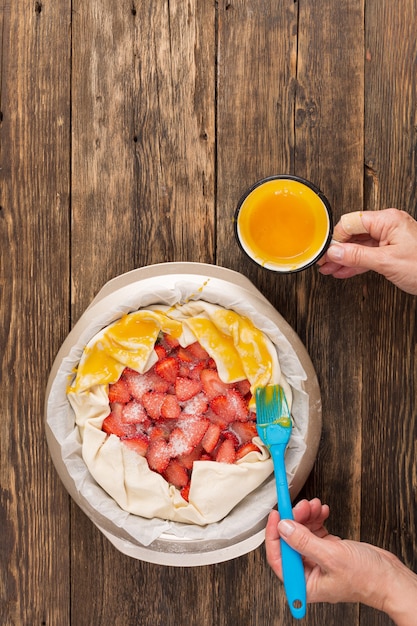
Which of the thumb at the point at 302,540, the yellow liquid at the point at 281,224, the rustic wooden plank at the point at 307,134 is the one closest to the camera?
the thumb at the point at 302,540

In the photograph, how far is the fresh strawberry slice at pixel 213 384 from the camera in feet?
3.70

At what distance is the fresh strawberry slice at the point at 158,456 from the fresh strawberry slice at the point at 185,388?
0.09m

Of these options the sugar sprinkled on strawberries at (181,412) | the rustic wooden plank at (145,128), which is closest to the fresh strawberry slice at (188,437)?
the sugar sprinkled on strawberries at (181,412)

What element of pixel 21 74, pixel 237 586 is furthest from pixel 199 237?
pixel 237 586

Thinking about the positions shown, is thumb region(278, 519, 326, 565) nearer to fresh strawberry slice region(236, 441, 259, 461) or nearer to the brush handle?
the brush handle

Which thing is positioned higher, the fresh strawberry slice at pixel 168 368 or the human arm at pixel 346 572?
the fresh strawberry slice at pixel 168 368

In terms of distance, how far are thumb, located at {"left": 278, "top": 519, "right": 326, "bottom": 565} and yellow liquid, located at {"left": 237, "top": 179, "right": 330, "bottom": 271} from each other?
0.43m

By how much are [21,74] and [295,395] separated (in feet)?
2.69

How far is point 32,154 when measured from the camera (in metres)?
1.27

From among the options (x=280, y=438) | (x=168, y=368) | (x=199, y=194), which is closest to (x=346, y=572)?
(x=280, y=438)

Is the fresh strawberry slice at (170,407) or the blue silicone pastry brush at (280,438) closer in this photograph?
the blue silicone pastry brush at (280,438)

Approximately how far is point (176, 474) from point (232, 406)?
0.52 feet

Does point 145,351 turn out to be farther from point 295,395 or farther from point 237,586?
point 237,586

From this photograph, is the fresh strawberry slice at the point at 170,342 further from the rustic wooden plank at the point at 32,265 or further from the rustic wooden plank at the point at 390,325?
the rustic wooden plank at the point at 390,325
